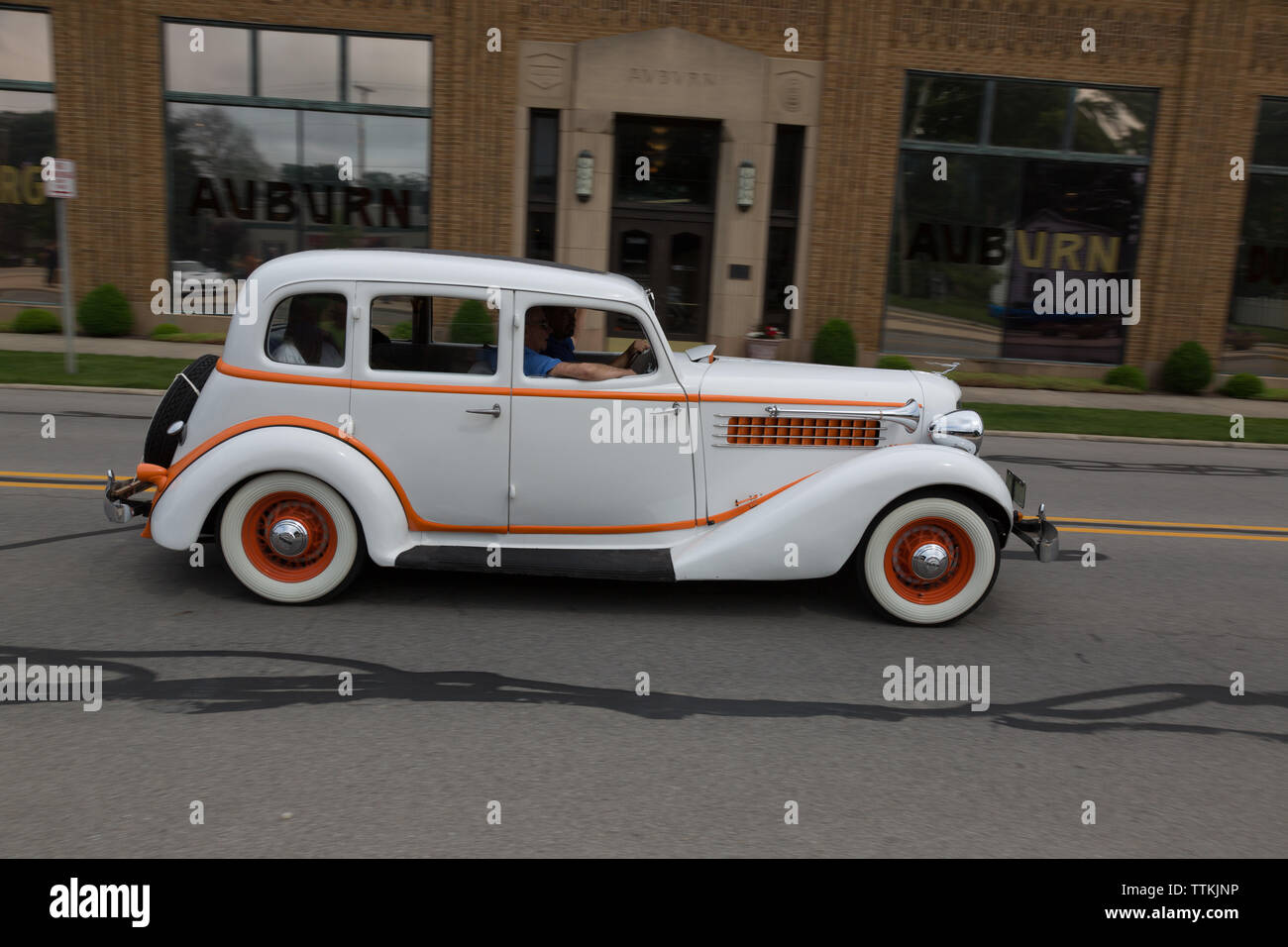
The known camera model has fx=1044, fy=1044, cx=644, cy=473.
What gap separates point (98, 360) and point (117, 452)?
22.3ft

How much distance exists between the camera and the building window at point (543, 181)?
1802 cm

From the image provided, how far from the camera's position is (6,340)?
16.5m

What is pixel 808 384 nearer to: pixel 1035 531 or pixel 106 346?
pixel 1035 531

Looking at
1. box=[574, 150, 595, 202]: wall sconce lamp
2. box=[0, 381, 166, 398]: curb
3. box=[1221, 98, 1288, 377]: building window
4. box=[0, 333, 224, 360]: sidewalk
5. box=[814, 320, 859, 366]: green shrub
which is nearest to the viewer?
box=[0, 381, 166, 398]: curb

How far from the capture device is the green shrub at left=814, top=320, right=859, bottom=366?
18.0 metres

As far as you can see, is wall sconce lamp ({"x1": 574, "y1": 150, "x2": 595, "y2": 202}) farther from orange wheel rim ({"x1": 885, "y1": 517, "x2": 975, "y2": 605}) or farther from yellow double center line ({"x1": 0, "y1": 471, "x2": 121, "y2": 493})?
orange wheel rim ({"x1": 885, "y1": 517, "x2": 975, "y2": 605})

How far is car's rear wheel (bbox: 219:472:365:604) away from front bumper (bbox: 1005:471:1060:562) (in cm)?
349

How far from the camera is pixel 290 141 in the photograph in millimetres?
18109

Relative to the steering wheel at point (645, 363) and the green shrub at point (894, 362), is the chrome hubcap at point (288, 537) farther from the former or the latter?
the green shrub at point (894, 362)

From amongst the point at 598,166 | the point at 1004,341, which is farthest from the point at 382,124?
the point at 1004,341

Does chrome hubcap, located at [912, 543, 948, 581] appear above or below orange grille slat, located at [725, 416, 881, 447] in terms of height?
below

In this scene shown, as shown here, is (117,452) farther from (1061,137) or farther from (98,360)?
(1061,137)

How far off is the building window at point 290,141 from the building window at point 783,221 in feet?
20.0

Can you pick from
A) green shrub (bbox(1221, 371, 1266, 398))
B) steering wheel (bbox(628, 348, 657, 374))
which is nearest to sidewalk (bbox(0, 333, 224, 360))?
steering wheel (bbox(628, 348, 657, 374))
